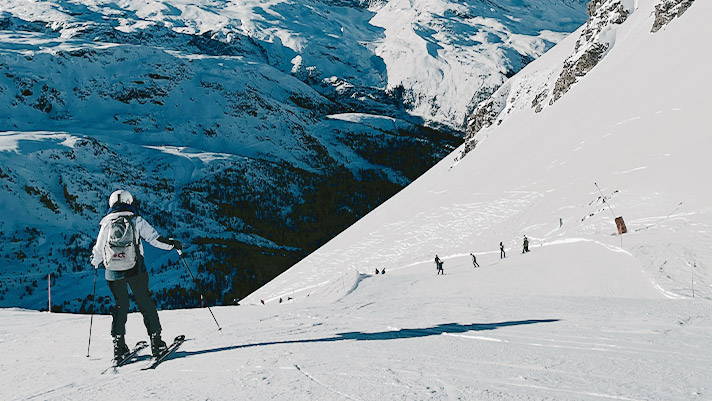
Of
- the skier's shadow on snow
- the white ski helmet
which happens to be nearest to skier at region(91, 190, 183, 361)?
the white ski helmet

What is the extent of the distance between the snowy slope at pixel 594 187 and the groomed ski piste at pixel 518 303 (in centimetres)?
13

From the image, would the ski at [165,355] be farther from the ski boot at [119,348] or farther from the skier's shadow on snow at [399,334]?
the ski boot at [119,348]

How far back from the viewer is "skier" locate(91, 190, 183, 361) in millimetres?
7102

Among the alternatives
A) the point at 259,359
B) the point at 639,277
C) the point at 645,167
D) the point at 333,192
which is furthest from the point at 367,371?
the point at 333,192

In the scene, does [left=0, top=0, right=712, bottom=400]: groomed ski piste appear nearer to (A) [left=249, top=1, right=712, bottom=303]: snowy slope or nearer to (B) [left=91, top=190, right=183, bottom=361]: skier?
(A) [left=249, top=1, right=712, bottom=303]: snowy slope

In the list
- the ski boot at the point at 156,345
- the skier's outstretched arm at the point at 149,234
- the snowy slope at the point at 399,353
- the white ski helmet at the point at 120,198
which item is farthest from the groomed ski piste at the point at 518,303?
the white ski helmet at the point at 120,198

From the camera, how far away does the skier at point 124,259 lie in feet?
23.3

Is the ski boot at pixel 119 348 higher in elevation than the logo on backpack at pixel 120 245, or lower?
lower

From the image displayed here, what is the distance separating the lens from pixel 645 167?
82.4 feet

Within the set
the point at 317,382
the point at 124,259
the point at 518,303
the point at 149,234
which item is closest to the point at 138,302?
the point at 124,259

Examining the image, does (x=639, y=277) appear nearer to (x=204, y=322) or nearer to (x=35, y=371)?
(x=204, y=322)

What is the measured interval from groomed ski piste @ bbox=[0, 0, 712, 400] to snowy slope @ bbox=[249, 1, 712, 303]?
130mm

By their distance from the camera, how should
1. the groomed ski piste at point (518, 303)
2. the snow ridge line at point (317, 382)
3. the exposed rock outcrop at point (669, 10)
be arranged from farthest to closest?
the exposed rock outcrop at point (669, 10)
the groomed ski piste at point (518, 303)
the snow ridge line at point (317, 382)

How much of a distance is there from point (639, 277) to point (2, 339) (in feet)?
51.6
